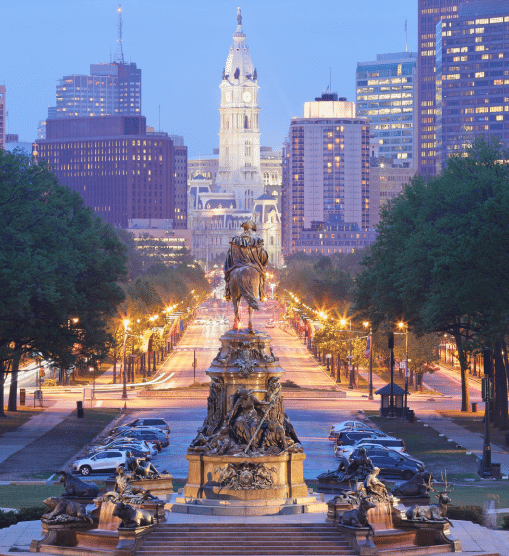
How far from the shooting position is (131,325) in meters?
110

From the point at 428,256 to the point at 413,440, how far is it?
1069cm

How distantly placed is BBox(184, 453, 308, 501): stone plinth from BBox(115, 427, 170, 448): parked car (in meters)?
24.1

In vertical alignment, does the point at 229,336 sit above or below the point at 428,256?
below

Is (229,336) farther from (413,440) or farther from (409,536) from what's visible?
(413,440)

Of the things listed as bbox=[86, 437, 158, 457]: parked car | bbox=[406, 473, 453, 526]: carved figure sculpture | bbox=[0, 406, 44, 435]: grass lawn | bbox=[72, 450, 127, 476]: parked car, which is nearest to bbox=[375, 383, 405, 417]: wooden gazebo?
bbox=[0, 406, 44, 435]: grass lawn

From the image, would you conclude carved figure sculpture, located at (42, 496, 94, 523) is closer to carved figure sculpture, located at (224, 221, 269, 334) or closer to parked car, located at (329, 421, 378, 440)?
carved figure sculpture, located at (224, 221, 269, 334)

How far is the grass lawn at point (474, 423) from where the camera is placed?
206 ft

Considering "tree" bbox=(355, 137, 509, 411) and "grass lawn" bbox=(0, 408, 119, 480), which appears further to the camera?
"tree" bbox=(355, 137, 509, 411)

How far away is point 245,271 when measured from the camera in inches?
1284

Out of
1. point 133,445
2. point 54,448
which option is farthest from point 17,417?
point 133,445

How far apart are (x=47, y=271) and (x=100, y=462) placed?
55.3 ft

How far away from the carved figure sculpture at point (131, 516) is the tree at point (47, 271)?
104ft

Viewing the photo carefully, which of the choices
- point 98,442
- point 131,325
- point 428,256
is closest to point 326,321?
point 131,325

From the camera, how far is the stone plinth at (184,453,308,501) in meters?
30.6
